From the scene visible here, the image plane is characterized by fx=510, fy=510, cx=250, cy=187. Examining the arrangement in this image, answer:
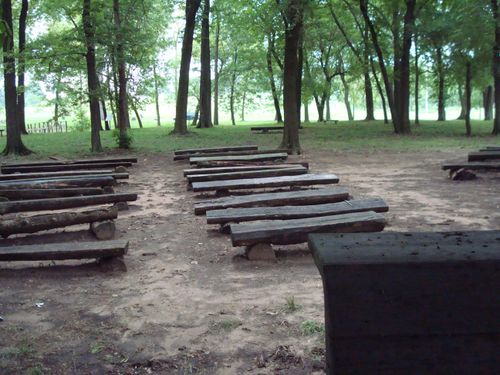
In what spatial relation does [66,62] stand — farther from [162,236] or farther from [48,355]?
[48,355]

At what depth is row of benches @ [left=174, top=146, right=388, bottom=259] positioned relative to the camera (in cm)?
568

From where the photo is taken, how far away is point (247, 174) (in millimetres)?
10219

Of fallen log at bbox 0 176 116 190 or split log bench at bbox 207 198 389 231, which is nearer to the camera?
split log bench at bbox 207 198 389 231

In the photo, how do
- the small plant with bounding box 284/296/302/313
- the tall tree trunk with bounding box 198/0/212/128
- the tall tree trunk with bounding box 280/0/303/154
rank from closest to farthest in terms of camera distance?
the small plant with bounding box 284/296/302/313 → the tall tree trunk with bounding box 280/0/303/154 → the tall tree trunk with bounding box 198/0/212/128

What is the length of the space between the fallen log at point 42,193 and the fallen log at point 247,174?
2154 millimetres

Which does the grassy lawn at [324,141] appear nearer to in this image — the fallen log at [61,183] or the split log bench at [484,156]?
the split log bench at [484,156]

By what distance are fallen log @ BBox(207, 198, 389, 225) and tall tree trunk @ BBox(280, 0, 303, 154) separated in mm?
8915

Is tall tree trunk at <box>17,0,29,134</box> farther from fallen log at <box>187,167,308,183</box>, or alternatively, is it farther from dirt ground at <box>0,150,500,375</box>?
dirt ground at <box>0,150,500,375</box>

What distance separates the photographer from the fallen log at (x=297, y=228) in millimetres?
5570

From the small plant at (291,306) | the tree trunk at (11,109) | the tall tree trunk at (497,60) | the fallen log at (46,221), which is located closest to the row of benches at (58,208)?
the fallen log at (46,221)

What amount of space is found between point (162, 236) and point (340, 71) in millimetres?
33050

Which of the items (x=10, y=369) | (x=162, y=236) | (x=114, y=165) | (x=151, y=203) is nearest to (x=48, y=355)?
(x=10, y=369)

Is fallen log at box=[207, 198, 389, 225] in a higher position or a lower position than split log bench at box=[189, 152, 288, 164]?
lower

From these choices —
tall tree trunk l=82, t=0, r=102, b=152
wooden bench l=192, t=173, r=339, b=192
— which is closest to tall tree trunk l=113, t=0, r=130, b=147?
tall tree trunk l=82, t=0, r=102, b=152
